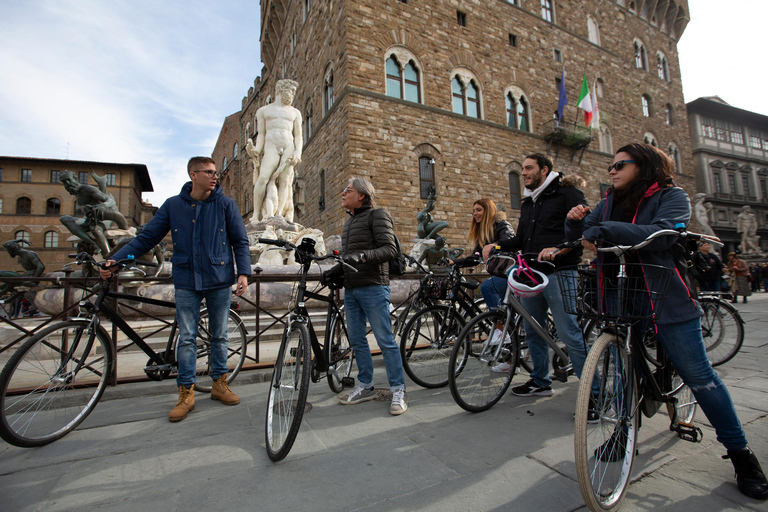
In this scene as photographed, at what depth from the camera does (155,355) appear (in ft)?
9.83

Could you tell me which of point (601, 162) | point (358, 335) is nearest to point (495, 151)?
point (601, 162)

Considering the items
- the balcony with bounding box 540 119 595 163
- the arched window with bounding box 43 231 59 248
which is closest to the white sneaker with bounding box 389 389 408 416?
the balcony with bounding box 540 119 595 163

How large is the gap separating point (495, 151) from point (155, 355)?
16.8 m

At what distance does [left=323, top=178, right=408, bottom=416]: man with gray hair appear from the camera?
2.86 m

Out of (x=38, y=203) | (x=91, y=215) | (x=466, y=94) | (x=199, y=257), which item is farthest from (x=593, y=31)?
(x=38, y=203)

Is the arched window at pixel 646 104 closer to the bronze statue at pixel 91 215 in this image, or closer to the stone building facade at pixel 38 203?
the bronze statue at pixel 91 215

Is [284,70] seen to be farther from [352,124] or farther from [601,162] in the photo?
[601,162]

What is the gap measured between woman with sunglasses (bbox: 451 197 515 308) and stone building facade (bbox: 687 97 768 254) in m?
36.2

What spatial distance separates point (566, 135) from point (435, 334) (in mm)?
19140

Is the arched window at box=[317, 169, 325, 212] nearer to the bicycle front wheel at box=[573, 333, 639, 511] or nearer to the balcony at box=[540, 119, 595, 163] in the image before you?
the balcony at box=[540, 119, 595, 163]

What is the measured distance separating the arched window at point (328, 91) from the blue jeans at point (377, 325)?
14.8m

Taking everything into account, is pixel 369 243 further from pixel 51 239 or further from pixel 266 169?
pixel 51 239

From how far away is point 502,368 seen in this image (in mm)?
2859

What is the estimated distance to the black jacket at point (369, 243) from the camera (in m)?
2.84
